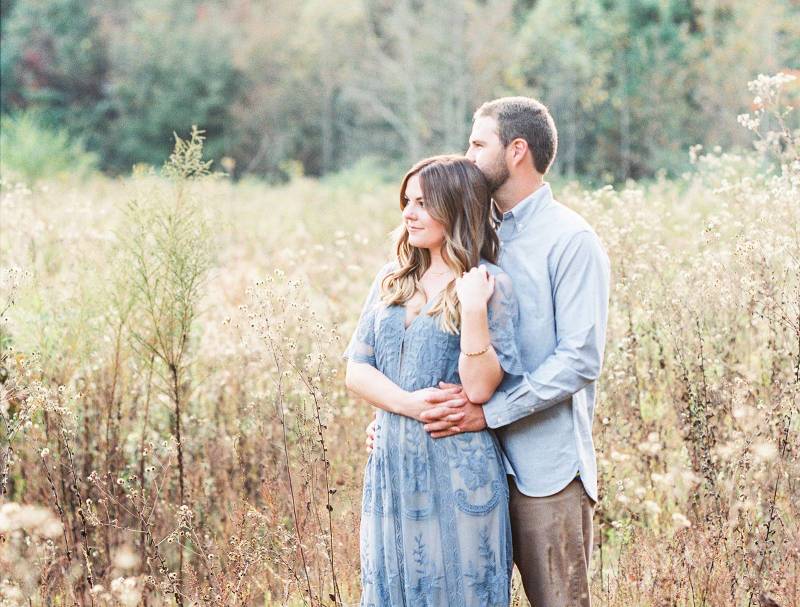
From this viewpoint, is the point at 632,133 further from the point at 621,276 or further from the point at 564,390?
the point at 564,390

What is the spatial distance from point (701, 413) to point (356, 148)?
92.1 ft

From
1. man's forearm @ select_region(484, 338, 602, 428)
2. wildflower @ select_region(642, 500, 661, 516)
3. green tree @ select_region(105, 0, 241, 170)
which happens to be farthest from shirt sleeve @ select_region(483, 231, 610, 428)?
green tree @ select_region(105, 0, 241, 170)

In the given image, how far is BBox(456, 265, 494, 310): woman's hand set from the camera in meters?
2.96

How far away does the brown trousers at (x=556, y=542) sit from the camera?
3.10 metres

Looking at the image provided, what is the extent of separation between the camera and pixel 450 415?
3059 mm

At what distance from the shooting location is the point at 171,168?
16.5 feet

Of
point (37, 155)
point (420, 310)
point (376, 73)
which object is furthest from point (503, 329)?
point (376, 73)

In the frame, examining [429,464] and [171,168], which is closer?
[429,464]

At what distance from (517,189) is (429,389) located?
771 millimetres

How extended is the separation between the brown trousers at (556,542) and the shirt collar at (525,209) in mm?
873

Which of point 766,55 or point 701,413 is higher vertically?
point 766,55

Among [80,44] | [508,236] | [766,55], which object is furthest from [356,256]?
[80,44]

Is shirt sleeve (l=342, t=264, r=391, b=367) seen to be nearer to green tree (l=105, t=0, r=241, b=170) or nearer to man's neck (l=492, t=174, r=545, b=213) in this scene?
man's neck (l=492, t=174, r=545, b=213)

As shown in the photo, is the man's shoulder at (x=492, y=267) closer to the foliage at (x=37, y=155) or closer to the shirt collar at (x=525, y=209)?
the shirt collar at (x=525, y=209)
